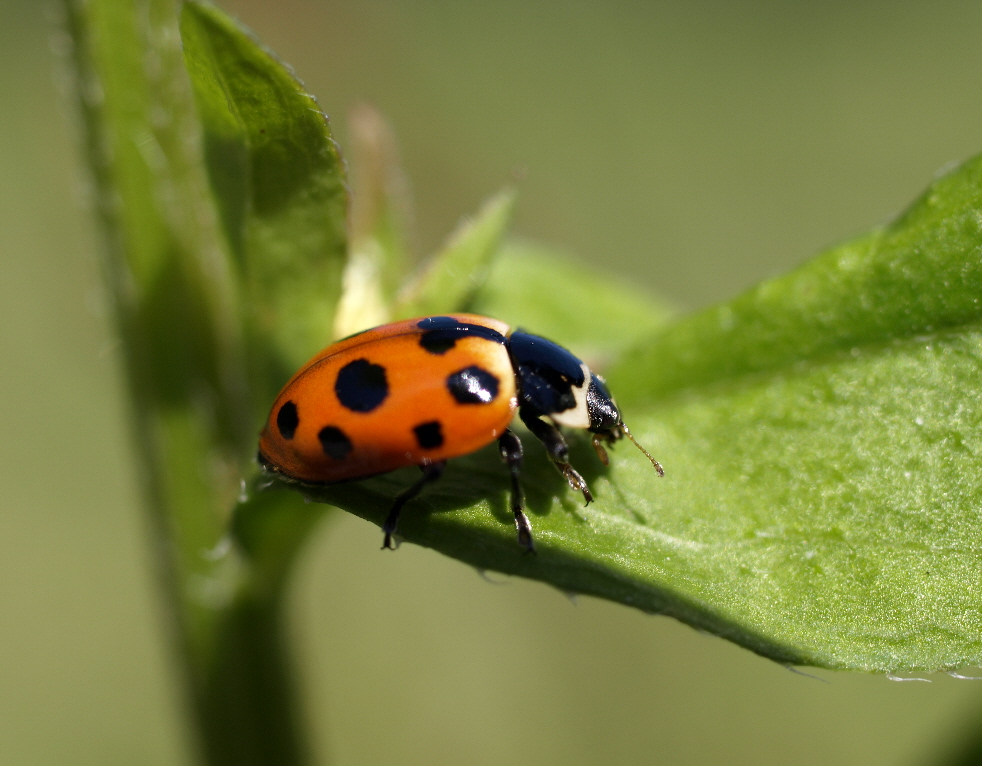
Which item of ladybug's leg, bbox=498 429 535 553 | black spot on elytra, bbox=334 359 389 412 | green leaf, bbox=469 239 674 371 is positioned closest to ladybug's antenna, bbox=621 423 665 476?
ladybug's leg, bbox=498 429 535 553

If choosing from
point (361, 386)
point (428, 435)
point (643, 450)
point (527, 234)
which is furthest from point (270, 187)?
point (527, 234)

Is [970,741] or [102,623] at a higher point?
[970,741]

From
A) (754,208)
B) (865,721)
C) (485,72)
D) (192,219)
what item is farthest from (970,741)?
(485,72)

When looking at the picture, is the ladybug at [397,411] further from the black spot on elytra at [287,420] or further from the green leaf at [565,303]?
the green leaf at [565,303]

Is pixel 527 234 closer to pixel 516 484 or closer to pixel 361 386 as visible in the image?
pixel 361 386

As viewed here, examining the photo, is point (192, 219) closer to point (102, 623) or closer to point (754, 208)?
point (102, 623)


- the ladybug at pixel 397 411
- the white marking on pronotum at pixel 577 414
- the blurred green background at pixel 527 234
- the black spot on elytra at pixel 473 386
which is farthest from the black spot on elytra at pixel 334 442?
the blurred green background at pixel 527 234
